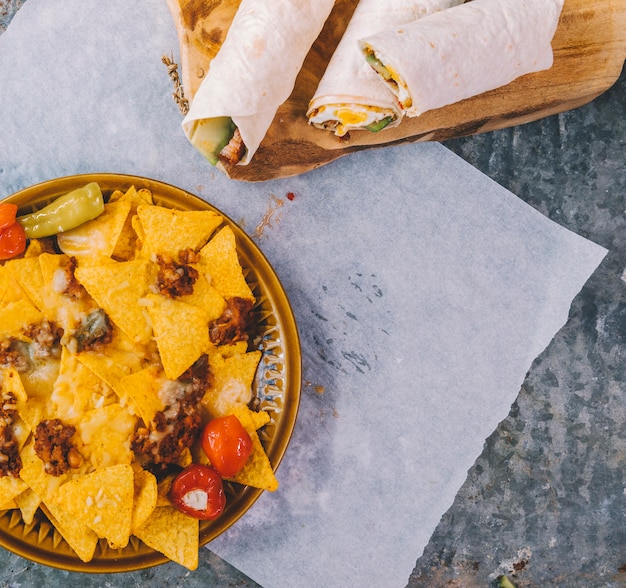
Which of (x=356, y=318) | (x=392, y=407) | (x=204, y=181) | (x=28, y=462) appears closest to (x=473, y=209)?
(x=356, y=318)

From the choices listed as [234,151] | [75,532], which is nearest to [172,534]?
[75,532]

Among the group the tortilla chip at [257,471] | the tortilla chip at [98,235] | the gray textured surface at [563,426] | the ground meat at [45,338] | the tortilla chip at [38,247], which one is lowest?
the gray textured surface at [563,426]

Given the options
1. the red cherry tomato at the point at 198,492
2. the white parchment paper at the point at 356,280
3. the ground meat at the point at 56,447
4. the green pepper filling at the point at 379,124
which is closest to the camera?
the ground meat at the point at 56,447

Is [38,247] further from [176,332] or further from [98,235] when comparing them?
[176,332]

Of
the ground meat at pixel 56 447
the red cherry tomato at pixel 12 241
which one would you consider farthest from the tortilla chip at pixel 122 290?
the ground meat at pixel 56 447

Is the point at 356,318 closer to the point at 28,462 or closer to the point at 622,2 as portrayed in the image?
the point at 28,462

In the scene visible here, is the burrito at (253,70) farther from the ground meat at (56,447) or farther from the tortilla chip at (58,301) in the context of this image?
the ground meat at (56,447)
